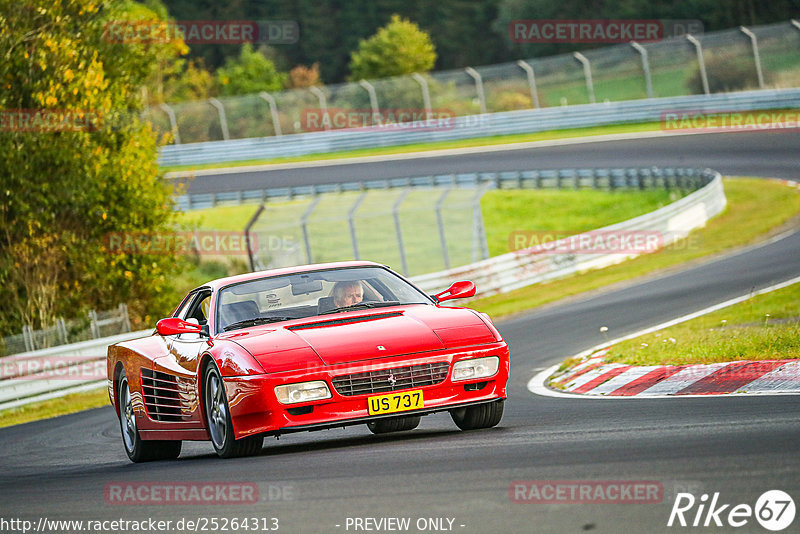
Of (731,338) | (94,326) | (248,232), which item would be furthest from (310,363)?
(248,232)

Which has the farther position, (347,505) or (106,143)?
(106,143)

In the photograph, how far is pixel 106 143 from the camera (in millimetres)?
24984

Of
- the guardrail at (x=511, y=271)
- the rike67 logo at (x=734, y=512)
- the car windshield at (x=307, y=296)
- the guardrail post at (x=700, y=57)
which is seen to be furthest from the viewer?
the guardrail post at (x=700, y=57)

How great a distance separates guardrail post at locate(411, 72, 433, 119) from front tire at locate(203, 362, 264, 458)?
3892 centimetres

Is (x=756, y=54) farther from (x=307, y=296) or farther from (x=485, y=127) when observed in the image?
(x=307, y=296)

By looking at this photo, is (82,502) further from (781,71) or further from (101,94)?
(781,71)

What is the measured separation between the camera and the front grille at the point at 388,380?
7.40 meters

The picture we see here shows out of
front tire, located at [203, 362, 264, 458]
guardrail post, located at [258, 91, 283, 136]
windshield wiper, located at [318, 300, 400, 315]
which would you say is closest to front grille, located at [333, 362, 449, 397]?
front tire, located at [203, 362, 264, 458]

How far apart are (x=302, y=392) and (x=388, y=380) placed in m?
0.54

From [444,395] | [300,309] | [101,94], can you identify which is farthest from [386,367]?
[101,94]

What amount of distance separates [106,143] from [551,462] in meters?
20.6

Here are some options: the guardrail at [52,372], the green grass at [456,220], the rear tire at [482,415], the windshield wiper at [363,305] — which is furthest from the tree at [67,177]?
the rear tire at [482,415]

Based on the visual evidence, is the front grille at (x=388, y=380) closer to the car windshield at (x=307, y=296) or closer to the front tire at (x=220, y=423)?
the front tire at (x=220, y=423)

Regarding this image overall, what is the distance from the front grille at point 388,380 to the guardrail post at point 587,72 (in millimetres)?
36840
